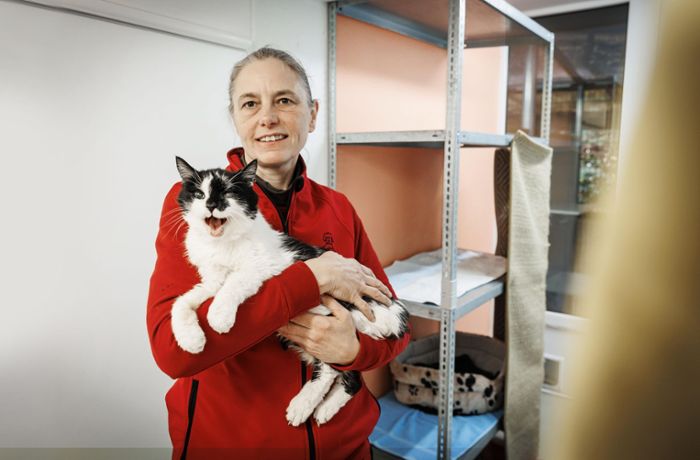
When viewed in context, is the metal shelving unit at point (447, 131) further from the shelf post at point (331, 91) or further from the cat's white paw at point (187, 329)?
the cat's white paw at point (187, 329)

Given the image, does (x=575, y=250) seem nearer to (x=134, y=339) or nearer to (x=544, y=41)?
(x=544, y=41)

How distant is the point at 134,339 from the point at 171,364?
488 millimetres

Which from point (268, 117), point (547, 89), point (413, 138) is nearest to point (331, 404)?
point (268, 117)

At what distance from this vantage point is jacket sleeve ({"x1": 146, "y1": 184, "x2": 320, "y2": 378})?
884 mm

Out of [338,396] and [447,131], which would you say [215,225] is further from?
[447,131]

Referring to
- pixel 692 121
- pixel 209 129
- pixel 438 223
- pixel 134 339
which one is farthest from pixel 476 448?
pixel 692 121

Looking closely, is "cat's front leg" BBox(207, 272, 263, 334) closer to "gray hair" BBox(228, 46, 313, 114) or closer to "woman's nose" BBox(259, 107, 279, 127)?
"woman's nose" BBox(259, 107, 279, 127)

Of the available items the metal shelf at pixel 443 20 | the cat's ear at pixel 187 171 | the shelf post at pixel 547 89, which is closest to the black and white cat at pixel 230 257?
the cat's ear at pixel 187 171

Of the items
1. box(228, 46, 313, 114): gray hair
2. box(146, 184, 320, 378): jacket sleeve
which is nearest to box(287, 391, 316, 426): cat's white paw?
box(146, 184, 320, 378): jacket sleeve

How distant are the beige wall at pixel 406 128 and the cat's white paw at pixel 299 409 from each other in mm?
1045

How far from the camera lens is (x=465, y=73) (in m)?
2.64

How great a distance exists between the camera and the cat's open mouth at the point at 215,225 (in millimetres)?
958

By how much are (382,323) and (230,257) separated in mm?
405

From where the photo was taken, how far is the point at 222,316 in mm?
874
